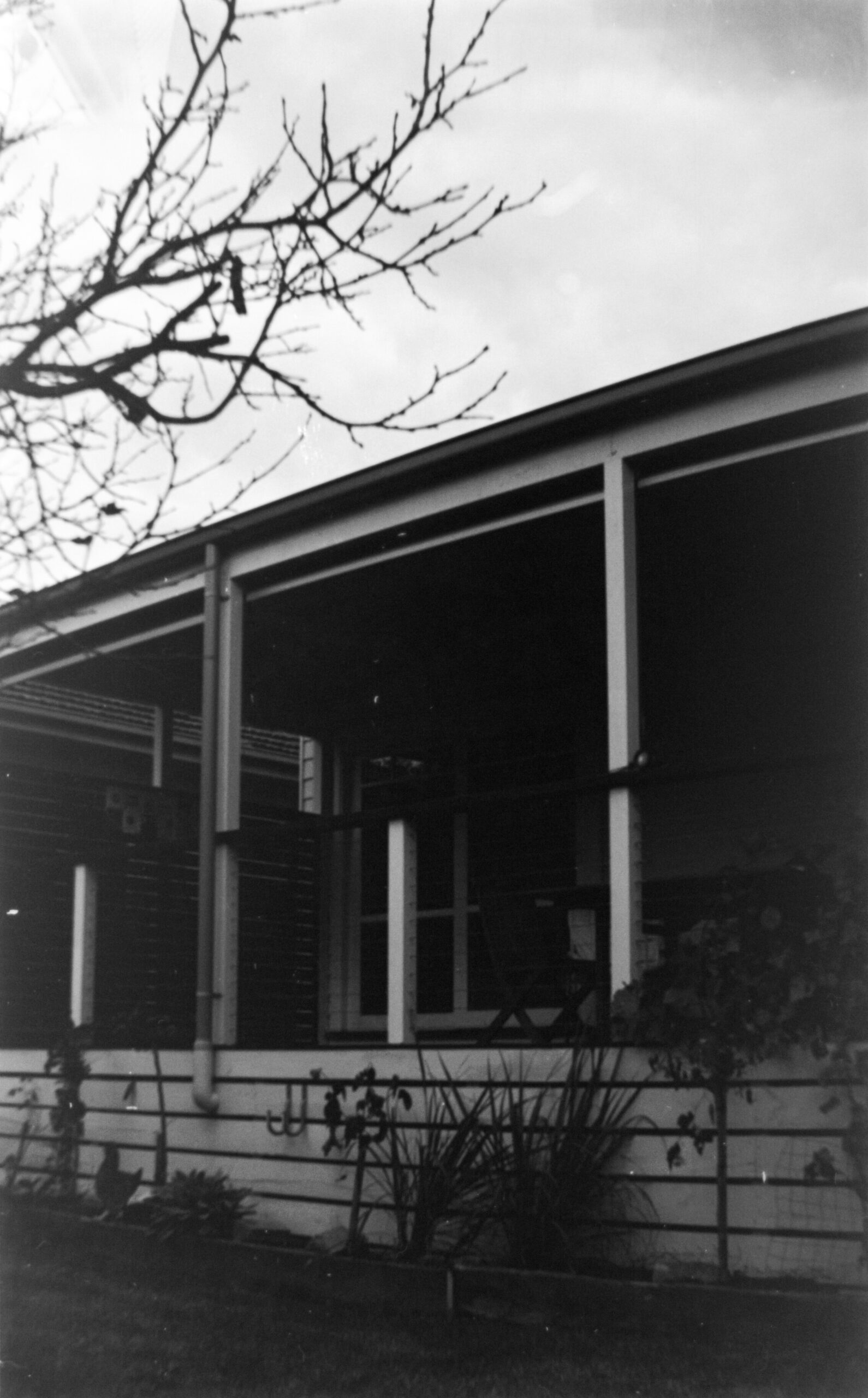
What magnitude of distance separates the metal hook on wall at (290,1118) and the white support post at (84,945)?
1.71m

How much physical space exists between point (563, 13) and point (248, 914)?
700 centimetres

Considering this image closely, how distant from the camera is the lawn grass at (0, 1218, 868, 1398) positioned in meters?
4.28

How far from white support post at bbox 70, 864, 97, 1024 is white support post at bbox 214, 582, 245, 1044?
1227mm

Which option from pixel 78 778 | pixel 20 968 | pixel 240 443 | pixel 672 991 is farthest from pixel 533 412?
pixel 78 778

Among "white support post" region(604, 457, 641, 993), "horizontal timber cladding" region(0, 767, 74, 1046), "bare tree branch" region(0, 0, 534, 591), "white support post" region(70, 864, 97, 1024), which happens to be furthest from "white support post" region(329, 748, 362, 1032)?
"bare tree branch" region(0, 0, 534, 591)

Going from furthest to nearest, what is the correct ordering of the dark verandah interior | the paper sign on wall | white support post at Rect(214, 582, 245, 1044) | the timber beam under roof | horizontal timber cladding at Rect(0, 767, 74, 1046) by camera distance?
horizontal timber cladding at Rect(0, 767, 74, 1046) < the paper sign on wall < white support post at Rect(214, 582, 245, 1044) < the dark verandah interior < the timber beam under roof

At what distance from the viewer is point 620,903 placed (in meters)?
5.64

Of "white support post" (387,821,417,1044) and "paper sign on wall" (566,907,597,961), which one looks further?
"paper sign on wall" (566,907,597,961)

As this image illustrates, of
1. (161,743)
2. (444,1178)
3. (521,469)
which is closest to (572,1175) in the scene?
(444,1178)

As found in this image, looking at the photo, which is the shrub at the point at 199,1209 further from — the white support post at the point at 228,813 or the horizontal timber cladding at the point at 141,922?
the horizontal timber cladding at the point at 141,922

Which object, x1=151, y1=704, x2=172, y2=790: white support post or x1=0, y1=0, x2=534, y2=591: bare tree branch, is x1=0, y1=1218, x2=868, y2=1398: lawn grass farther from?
x1=151, y1=704, x2=172, y2=790: white support post

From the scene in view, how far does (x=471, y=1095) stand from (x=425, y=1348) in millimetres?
1343

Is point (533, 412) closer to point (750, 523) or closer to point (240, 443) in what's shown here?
point (750, 523)

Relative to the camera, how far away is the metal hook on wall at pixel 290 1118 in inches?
261
